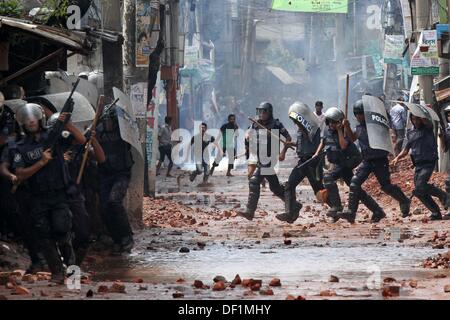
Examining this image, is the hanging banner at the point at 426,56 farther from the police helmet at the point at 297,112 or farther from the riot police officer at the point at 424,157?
the riot police officer at the point at 424,157

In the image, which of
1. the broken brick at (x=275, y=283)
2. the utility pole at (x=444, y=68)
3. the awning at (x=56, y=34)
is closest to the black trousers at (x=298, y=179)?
the awning at (x=56, y=34)

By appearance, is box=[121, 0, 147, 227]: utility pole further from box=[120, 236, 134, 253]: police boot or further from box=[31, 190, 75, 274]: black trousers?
box=[31, 190, 75, 274]: black trousers

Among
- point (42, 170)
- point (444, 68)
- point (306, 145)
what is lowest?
point (306, 145)

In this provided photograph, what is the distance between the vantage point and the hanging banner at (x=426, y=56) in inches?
971

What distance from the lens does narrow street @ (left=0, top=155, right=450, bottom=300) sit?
10.0m

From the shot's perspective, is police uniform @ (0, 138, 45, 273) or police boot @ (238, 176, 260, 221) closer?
police uniform @ (0, 138, 45, 273)

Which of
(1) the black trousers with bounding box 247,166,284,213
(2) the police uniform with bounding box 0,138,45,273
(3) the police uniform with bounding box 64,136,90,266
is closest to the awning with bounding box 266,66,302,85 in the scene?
(1) the black trousers with bounding box 247,166,284,213

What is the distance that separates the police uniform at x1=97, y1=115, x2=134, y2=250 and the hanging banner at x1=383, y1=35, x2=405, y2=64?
31882 millimetres

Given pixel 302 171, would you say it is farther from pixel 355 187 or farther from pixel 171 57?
pixel 171 57

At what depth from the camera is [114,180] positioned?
14398 millimetres

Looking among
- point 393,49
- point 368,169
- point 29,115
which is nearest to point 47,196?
point 29,115

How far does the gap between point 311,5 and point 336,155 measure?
2071 cm

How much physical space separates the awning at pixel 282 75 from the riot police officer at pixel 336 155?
56.7 m
